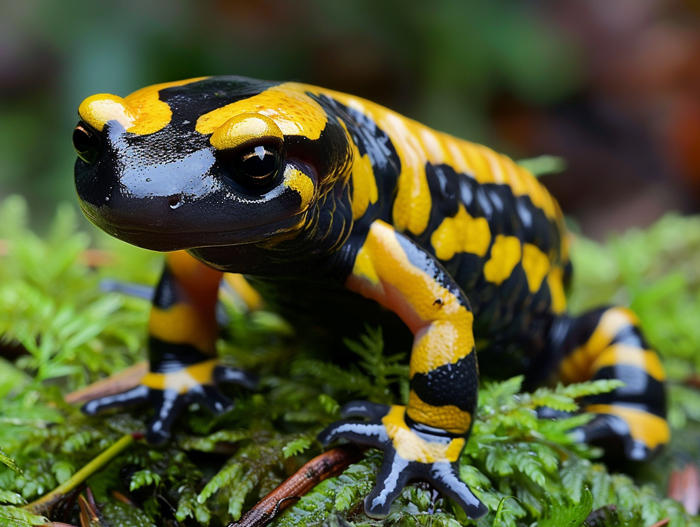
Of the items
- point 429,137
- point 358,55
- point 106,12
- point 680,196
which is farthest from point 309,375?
point 680,196

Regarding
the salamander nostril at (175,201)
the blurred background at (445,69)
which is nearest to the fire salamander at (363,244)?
the salamander nostril at (175,201)

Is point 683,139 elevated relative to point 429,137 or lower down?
lower down

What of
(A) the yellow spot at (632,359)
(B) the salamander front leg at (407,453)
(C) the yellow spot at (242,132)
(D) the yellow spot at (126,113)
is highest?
(C) the yellow spot at (242,132)

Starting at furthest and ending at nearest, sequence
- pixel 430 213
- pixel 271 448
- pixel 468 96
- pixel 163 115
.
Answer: pixel 468 96 → pixel 430 213 → pixel 271 448 → pixel 163 115

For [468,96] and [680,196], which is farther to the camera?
[680,196]

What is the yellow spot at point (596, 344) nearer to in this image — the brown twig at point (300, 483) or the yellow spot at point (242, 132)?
the brown twig at point (300, 483)

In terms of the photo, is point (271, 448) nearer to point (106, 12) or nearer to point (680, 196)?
point (106, 12)

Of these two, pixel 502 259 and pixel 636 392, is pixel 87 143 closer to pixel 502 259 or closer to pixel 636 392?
pixel 502 259
